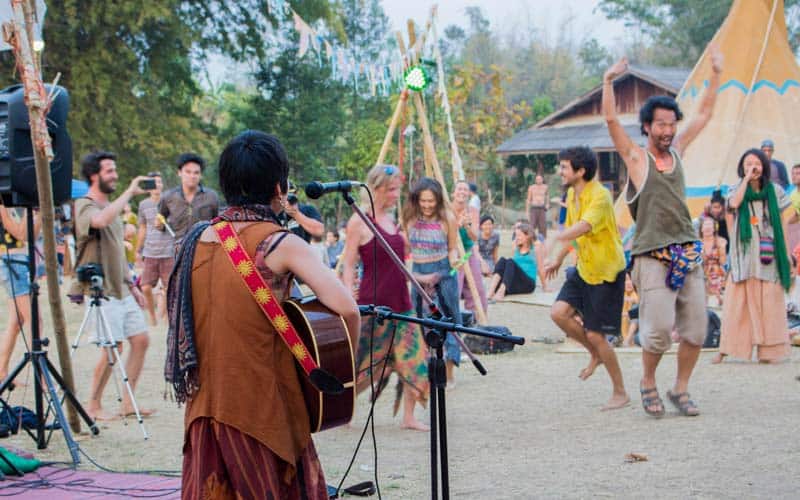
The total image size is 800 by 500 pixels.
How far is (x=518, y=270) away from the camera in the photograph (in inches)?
600

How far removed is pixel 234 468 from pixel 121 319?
4.24 meters

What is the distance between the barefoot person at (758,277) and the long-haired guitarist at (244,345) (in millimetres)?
6309

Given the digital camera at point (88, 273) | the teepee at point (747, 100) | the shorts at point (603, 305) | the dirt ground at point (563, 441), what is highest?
the teepee at point (747, 100)

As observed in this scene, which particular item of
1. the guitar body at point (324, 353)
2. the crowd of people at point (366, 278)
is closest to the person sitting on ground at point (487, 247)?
the crowd of people at point (366, 278)

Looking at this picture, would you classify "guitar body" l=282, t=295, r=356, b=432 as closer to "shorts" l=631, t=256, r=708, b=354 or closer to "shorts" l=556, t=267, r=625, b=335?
"shorts" l=631, t=256, r=708, b=354

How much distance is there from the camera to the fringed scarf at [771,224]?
8625mm

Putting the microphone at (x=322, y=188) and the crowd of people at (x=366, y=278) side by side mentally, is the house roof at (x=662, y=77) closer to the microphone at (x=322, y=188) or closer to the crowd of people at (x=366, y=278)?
the crowd of people at (x=366, y=278)

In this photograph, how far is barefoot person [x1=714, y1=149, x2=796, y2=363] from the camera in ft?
28.5

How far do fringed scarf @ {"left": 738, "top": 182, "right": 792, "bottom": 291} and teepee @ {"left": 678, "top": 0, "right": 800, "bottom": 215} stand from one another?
6.86m

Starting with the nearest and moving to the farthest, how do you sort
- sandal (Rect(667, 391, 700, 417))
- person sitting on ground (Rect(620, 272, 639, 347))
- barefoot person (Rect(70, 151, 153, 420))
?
sandal (Rect(667, 391, 700, 417)) < barefoot person (Rect(70, 151, 153, 420)) < person sitting on ground (Rect(620, 272, 639, 347))

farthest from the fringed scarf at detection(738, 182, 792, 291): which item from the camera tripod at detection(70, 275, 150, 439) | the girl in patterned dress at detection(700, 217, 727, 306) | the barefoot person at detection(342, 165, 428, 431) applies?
the camera tripod at detection(70, 275, 150, 439)

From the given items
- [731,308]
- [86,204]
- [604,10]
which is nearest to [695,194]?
[731,308]

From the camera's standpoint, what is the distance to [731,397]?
7422 mm

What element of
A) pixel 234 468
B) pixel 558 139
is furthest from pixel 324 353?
pixel 558 139
